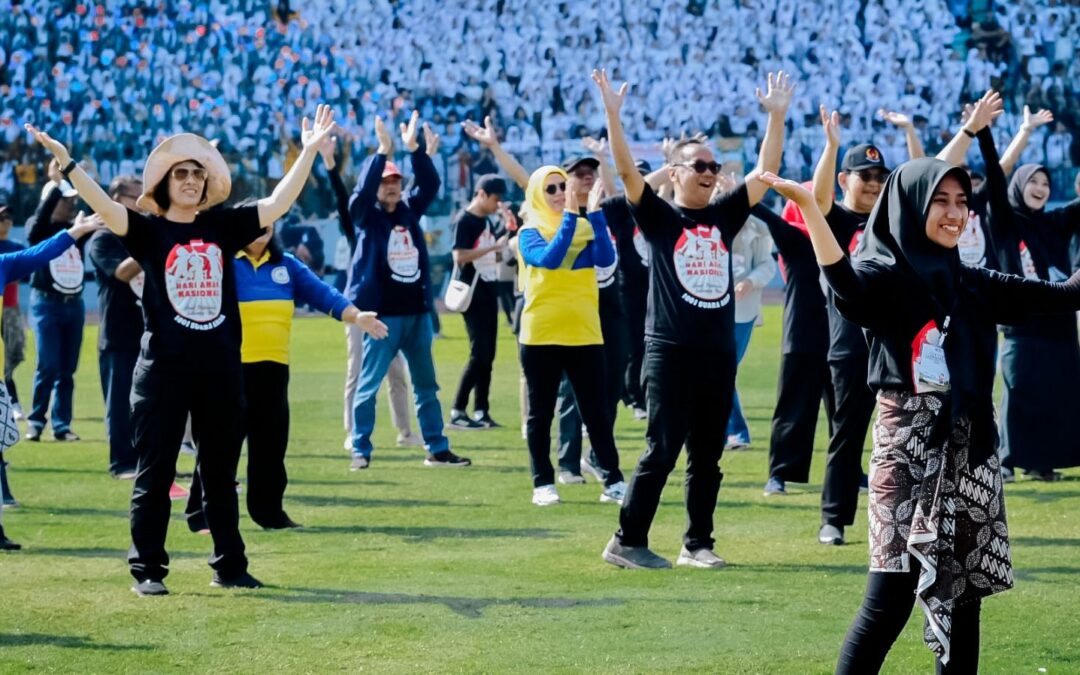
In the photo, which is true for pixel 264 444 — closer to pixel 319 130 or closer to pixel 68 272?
pixel 319 130

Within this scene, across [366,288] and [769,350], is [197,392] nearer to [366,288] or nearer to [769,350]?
[366,288]

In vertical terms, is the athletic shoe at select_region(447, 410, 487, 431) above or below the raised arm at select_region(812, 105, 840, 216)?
below

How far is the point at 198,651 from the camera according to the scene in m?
5.93

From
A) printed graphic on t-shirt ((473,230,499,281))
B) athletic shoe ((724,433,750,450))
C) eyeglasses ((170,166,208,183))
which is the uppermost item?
eyeglasses ((170,166,208,183))

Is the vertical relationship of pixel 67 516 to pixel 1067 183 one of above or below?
below

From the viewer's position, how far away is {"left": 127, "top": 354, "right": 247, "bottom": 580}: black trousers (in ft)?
22.6

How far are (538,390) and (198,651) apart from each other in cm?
381

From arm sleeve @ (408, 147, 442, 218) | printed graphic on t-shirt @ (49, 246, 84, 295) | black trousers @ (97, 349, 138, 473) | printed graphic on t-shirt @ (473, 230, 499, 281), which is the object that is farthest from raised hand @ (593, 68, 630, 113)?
printed graphic on t-shirt @ (49, 246, 84, 295)

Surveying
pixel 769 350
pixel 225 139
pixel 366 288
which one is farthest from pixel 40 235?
pixel 225 139

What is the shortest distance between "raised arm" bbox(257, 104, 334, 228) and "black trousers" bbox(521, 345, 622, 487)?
98.9 inches

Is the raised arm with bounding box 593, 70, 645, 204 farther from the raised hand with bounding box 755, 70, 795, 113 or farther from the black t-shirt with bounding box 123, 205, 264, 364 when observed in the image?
the black t-shirt with bounding box 123, 205, 264, 364

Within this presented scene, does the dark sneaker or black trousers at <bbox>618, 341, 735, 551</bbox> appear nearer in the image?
the dark sneaker

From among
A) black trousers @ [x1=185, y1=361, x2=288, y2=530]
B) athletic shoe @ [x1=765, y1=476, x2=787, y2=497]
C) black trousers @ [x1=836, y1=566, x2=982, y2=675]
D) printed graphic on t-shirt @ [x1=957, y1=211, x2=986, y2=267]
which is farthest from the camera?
printed graphic on t-shirt @ [x1=957, y1=211, x2=986, y2=267]

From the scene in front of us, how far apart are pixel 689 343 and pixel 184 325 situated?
2.32 m
